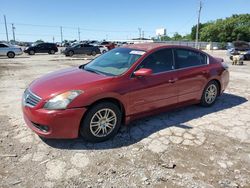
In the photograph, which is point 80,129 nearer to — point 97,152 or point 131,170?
point 97,152

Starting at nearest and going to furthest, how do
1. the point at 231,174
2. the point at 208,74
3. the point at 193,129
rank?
the point at 231,174
the point at 193,129
the point at 208,74

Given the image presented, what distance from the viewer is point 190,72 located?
490cm

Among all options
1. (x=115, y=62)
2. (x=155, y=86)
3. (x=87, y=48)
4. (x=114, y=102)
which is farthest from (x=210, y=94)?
(x=87, y=48)

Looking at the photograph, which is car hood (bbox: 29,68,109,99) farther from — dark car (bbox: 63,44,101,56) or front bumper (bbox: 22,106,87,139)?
dark car (bbox: 63,44,101,56)

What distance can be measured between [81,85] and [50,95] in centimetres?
47

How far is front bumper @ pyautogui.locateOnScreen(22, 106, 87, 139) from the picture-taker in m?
3.31

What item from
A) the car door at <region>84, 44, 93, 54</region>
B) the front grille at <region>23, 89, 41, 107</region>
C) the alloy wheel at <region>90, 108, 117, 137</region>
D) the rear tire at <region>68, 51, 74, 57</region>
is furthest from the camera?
the car door at <region>84, 44, 93, 54</region>

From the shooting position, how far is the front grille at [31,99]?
3.47m

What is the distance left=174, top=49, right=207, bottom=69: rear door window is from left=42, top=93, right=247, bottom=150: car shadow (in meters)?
1.03

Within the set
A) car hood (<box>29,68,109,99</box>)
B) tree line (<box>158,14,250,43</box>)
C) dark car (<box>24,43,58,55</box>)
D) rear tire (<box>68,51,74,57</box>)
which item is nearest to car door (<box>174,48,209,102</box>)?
car hood (<box>29,68,109,99</box>)

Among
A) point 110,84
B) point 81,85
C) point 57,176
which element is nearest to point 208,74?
point 110,84

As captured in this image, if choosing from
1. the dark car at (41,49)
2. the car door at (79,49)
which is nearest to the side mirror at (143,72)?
the car door at (79,49)

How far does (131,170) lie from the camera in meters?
3.09

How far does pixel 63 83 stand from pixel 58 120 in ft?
2.23
